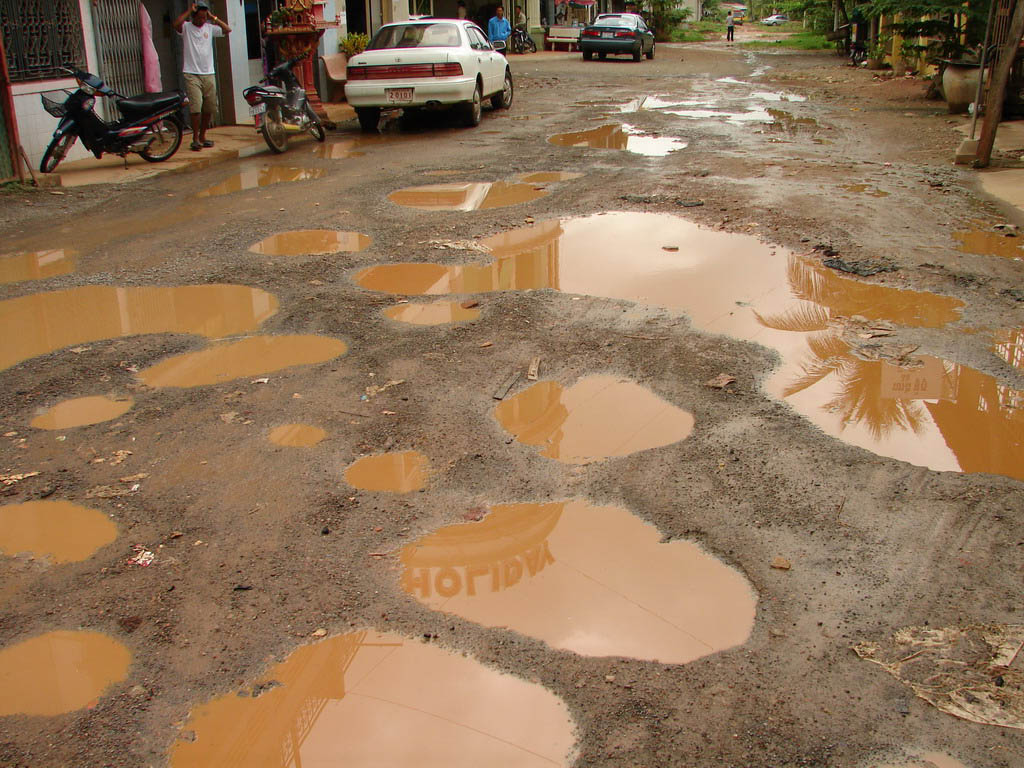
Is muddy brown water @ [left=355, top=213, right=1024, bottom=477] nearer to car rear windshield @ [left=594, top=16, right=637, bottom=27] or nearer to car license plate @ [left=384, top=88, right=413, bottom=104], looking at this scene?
car license plate @ [left=384, top=88, right=413, bottom=104]

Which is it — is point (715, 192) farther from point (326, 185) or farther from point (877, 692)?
point (877, 692)

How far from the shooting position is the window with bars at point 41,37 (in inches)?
438

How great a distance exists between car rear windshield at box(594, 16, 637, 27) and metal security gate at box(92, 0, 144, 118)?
22.0 meters

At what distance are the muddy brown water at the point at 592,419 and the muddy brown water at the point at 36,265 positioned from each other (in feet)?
→ 14.7

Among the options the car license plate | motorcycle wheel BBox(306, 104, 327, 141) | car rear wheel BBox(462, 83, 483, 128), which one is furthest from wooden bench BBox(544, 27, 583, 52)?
motorcycle wheel BBox(306, 104, 327, 141)

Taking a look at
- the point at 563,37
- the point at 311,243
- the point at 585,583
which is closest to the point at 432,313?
the point at 311,243

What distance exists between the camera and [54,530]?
3.83m

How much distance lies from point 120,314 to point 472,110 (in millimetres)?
9639

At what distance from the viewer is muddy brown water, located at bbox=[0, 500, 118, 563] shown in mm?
3688

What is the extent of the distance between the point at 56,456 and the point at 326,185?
6729 millimetres

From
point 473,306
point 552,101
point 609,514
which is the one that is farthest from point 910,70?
point 609,514

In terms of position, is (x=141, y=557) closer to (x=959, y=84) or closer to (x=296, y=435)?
(x=296, y=435)

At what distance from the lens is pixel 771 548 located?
11.8 feet

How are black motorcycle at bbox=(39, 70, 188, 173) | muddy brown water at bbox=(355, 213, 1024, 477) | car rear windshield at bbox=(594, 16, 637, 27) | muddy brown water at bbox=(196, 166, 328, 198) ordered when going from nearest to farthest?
muddy brown water at bbox=(355, 213, 1024, 477) → muddy brown water at bbox=(196, 166, 328, 198) → black motorcycle at bbox=(39, 70, 188, 173) → car rear windshield at bbox=(594, 16, 637, 27)
